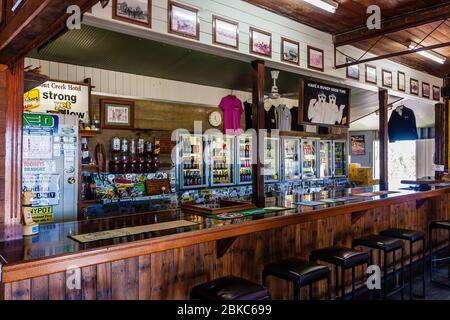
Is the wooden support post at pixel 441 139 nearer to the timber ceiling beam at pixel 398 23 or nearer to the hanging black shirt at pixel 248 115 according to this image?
the timber ceiling beam at pixel 398 23

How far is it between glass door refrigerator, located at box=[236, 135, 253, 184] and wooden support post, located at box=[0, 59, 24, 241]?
488cm

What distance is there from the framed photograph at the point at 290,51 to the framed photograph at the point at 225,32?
2.48 feet

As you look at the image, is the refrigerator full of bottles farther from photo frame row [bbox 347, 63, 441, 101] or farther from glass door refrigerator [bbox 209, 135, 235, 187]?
photo frame row [bbox 347, 63, 441, 101]

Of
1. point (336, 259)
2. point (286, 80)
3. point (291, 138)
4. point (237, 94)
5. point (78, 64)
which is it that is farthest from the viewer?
point (291, 138)

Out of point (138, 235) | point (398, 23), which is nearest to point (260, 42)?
point (398, 23)

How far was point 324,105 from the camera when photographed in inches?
175

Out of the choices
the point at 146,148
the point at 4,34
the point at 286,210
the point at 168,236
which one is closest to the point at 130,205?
the point at 146,148

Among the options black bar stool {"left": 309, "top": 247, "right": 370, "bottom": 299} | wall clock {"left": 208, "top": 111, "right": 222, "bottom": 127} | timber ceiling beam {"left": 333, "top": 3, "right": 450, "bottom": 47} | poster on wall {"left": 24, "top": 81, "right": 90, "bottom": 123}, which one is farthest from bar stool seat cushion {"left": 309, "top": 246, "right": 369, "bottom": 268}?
wall clock {"left": 208, "top": 111, "right": 222, "bottom": 127}

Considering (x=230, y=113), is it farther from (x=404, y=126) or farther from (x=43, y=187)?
(x=43, y=187)

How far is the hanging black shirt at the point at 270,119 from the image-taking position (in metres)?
6.99

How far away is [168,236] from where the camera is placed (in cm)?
217

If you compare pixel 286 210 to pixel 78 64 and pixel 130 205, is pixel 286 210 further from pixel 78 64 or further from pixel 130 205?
pixel 78 64

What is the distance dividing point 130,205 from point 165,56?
7.18 ft

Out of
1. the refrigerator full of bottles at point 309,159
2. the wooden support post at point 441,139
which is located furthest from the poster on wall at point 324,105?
the wooden support post at point 441,139
